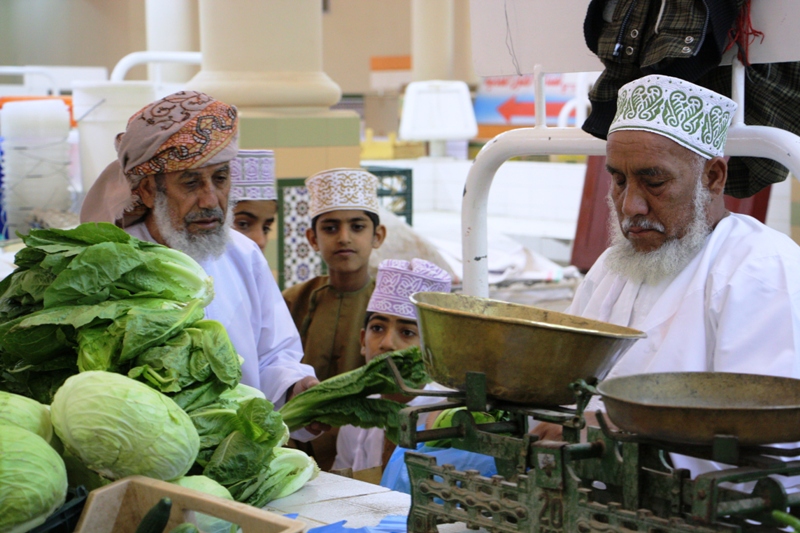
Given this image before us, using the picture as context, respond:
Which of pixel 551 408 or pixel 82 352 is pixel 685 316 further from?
pixel 82 352

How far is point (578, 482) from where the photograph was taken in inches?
61.6

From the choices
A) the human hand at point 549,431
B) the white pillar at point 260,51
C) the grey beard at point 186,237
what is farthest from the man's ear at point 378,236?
the human hand at point 549,431

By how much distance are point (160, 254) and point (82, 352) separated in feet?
1.05

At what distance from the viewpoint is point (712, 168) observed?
233 cm

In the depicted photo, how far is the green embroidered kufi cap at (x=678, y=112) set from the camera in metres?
2.22

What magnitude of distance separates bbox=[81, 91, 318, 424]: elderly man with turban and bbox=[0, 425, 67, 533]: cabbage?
122 centimetres

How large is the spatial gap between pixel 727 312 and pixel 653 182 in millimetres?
350

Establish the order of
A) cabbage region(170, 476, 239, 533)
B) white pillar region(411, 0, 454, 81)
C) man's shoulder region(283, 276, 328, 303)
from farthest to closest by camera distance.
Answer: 1. white pillar region(411, 0, 454, 81)
2. man's shoulder region(283, 276, 328, 303)
3. cabbage region(170, 476, 239, 533)

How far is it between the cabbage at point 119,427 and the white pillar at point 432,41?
12.0 metres

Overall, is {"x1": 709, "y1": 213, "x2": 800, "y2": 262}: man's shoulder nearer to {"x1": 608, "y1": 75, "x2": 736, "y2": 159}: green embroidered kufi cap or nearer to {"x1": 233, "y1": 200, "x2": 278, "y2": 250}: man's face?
{"x1": 608, "y1": 75, "x2": 736, "y2": 159}: green embroidered kufi cap

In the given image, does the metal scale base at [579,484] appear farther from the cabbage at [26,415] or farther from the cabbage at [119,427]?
the cabbage at [26,415]

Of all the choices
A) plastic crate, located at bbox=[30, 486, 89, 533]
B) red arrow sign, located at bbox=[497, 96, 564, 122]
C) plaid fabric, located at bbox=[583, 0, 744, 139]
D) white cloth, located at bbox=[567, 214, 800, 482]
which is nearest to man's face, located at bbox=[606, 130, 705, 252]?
white cloth, located at bbox=[567, 214, 800, 482]

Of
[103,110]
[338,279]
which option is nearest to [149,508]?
[338,279]

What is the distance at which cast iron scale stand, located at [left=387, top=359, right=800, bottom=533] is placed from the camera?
1.44 m
